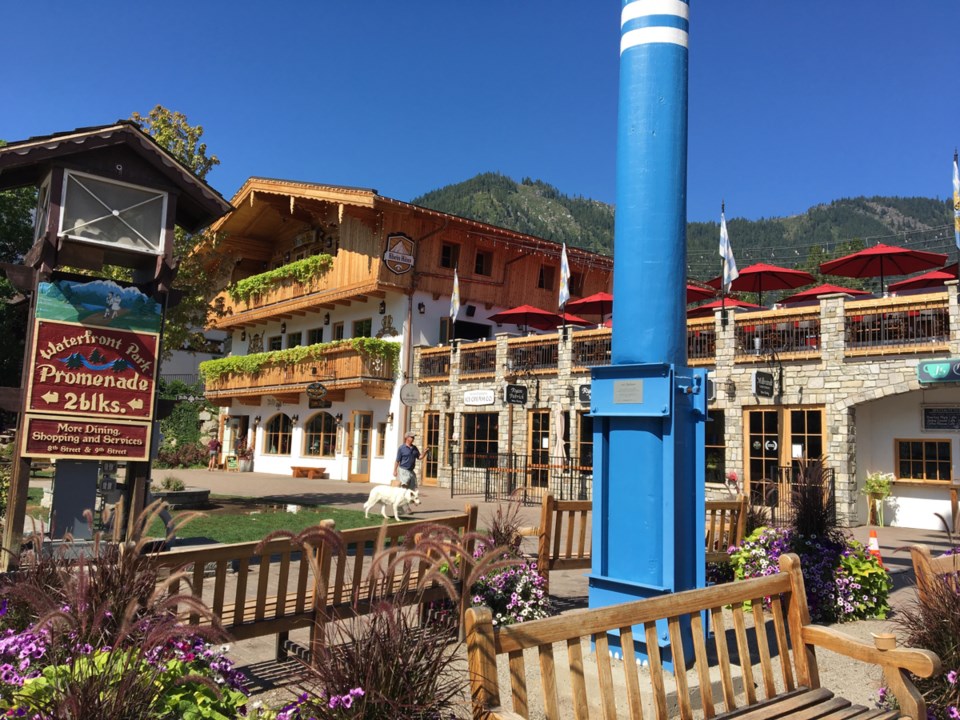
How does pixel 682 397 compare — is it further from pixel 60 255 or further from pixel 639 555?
pixel 60 255

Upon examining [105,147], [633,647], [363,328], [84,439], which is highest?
[363,328]

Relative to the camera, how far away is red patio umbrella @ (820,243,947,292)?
61.6ft

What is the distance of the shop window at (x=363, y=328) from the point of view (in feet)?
92.7

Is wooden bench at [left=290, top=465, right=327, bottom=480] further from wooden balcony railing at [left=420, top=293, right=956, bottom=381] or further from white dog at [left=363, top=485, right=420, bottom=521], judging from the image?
white dog at [left=363, top=485, right=420, bottom=521]

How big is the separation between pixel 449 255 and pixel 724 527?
20.4 m

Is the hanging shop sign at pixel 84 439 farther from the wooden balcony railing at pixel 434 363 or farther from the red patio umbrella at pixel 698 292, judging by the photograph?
the red patio umbrella at pixel 698 292

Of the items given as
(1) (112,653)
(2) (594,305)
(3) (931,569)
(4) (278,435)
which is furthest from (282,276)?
(1) (112,653)

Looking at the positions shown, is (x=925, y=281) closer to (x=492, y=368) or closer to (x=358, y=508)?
(x=492, y=368)

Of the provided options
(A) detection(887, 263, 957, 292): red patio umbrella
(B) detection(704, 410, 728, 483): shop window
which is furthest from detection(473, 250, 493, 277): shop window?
(A) detection(887, 263, 957, 292): red patio umbrella

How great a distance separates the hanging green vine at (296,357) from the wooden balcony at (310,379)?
0.37 ft

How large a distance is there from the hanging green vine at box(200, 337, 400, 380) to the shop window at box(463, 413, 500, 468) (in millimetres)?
3527

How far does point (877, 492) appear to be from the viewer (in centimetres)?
1642

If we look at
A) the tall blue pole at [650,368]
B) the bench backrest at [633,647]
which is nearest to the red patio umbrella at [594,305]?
the tall blue pole at [650,368]

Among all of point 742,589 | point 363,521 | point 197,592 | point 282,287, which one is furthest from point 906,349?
point 282,287
